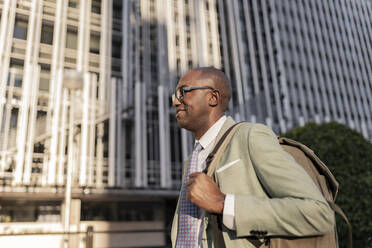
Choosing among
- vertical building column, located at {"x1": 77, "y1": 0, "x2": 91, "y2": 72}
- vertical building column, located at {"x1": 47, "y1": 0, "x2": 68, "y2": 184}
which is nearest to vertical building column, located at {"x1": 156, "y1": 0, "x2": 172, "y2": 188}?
vertical building column, located at {"x1": 77, "y1": 0, "x2": 91, "y2": 72}

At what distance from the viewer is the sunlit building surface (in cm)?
1571

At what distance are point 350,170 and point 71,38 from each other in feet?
58.5

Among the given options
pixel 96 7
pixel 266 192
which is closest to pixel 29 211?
pixel 96 7

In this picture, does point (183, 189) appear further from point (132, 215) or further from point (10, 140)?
point (132, 215)

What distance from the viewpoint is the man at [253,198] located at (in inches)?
55.7

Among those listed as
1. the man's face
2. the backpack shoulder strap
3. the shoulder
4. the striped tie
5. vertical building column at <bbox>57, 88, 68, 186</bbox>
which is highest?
vertical building column at <bbox>57, 88, 68, 186</bbox>

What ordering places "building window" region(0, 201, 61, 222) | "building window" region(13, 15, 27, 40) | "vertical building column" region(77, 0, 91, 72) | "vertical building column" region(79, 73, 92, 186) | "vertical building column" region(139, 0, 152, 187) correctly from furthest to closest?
"vertical building column" region(77, 0, 91, 72)
"building window" region(13, 15, 27, 40)
"vertical building column" region(139, 0, 152, 187)
"building window" region(0, 201, 61, 222)
"vertical building column" region(79, 73, 92, 186)

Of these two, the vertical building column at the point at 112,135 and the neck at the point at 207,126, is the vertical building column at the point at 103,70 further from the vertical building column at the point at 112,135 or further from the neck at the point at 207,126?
the neck at the point at 207,126

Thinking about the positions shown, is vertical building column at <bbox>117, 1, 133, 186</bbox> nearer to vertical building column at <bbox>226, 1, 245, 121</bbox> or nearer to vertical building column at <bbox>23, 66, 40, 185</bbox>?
vertical building column at <bbox>23, 66, 40, 185</bbox>

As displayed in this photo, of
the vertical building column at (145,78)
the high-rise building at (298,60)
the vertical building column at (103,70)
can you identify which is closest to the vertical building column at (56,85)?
the vertical building column at (103,70)

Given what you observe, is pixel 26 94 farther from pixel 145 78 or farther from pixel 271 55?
pixel 271 55

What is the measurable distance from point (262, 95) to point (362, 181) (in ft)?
71.4

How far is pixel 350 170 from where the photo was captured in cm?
951

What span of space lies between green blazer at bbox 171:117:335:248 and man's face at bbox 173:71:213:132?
38 centimetres
